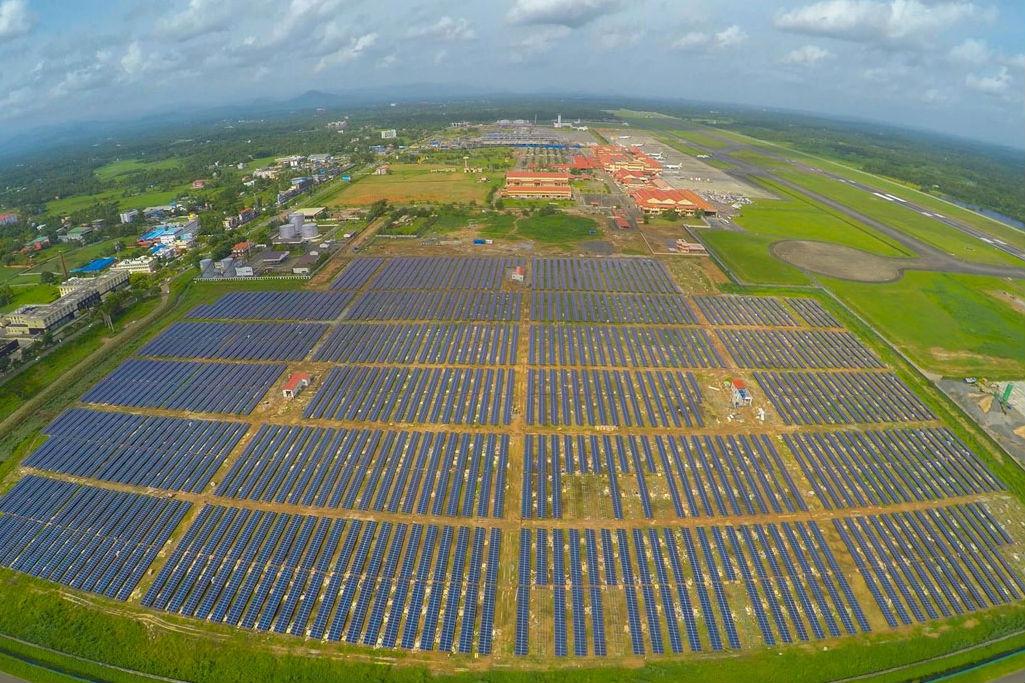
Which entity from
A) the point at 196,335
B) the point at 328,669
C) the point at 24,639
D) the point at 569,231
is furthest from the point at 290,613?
the point at 569,231

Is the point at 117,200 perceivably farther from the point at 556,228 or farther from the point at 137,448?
the point at 137,448

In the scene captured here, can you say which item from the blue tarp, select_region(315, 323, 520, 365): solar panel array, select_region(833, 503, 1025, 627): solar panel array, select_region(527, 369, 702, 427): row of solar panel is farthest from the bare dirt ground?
the blue tarp

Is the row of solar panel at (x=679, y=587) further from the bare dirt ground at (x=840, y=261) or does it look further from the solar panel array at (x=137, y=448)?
the bare dirt ground at (x=840, y=261)

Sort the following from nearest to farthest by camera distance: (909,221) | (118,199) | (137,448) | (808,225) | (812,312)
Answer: (137,448) < (812,312) < (808,225) < (909,221) < (118,199)

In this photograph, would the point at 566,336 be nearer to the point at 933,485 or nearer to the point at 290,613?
the point at 933,485

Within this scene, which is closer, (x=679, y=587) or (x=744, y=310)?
(x=679, y=587)

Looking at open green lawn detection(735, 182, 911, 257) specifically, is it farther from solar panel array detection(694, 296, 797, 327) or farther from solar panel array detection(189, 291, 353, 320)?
solar panel array detection(189, 291, 353, 320)

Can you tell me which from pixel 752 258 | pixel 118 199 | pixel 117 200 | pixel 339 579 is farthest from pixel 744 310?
pixel 118 199
